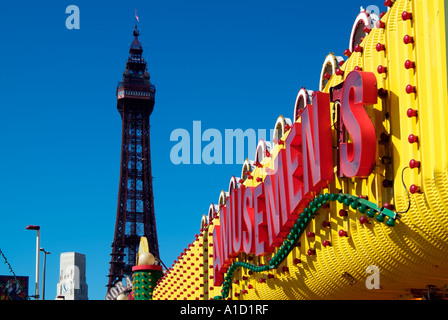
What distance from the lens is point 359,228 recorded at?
10.6 meters

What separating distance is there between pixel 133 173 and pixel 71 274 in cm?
1655

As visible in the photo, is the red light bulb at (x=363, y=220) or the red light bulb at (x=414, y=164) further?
the red light bulb at (x=363, y=220)

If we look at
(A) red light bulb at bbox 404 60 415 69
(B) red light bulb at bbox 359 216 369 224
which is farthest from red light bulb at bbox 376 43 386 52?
(B) red light bulb at bbox 359 216 369 224

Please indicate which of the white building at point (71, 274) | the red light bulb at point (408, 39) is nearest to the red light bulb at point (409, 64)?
the red light bulb at point (408, 39)

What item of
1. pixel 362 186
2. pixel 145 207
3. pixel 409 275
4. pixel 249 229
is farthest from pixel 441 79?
pixel 145 207

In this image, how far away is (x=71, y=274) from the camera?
87.6 meters

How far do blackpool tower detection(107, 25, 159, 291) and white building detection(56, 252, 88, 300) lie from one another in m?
3.62

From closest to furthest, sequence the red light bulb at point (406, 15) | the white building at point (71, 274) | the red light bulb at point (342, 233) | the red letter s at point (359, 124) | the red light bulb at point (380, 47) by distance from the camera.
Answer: the red light bulb at point (406, 15) < the red letter s at point (359, 124) < the red light bulb at point (380, 47) < the red light bulb at point (342, 233) < the white building at point (71, 274)

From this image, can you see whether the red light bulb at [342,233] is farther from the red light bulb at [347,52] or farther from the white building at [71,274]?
the white building at [71,274]

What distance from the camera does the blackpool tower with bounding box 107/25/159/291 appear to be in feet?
309

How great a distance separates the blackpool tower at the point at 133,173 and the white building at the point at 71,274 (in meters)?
3.62

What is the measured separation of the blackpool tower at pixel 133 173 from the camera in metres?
94.1
